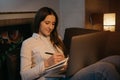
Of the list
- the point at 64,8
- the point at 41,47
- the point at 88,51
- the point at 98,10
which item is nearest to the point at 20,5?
the point at 64,8

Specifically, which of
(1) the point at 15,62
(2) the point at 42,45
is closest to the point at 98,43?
(2) the point at 42,45

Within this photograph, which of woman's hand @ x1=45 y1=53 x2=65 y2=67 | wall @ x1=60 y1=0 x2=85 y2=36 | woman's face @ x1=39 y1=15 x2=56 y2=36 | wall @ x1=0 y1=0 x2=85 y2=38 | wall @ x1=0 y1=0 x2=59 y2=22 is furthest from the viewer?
wall @ x1=60 y1=0 x2=85 y2=36

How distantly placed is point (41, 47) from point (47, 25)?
176 millimetres

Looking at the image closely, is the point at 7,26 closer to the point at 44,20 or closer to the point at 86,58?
the point at 44,20

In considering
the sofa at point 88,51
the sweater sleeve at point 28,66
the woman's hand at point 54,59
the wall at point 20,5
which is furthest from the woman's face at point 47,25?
the wall at point 20,5

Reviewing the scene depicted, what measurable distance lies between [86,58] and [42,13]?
2.03 feet

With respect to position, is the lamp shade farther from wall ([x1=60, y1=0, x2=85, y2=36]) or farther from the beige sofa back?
the beige sofa back

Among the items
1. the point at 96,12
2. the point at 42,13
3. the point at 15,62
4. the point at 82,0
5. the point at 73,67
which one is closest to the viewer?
the point at 73,67

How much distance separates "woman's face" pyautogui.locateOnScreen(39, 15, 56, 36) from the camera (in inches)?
75.2

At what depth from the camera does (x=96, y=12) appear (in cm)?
308

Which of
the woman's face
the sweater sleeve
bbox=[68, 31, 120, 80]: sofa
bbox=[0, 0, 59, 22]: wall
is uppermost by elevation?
bbox=[0, 0, 59, 22]: wall

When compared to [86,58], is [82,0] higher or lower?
higher

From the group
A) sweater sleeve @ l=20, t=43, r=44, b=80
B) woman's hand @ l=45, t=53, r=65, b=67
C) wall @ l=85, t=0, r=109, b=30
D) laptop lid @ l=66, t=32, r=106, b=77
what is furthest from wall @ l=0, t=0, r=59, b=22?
laptop lid @ l=66, t=32, r=106, b=77

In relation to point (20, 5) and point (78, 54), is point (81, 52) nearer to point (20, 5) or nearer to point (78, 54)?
point (78, 54)
